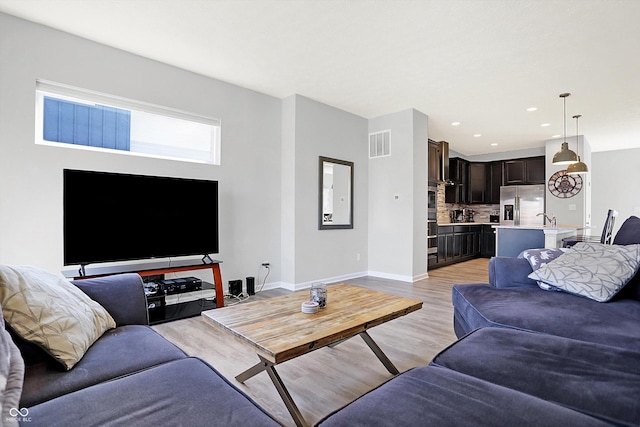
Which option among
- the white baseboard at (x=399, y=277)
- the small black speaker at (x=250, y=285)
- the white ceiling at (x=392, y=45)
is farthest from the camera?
the white baseboard at (x=399, y=277)

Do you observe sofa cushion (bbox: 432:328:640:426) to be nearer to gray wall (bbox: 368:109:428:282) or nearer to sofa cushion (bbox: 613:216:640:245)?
sofa cushion (bbox: 613:216:640:245)

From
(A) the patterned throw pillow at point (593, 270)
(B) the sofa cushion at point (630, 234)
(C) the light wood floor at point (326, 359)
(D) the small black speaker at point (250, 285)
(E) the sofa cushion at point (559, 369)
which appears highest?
(B) the sofa cushion at point (630, 234)

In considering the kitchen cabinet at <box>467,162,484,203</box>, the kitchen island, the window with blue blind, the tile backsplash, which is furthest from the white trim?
the kitchen cabinet at <box>467,162,484,203</box>

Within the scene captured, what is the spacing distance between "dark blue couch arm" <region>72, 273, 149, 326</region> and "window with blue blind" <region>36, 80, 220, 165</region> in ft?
6.58

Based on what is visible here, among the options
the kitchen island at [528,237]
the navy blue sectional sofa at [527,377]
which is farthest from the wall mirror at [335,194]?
the navy blue sectional sofa at [527,377]

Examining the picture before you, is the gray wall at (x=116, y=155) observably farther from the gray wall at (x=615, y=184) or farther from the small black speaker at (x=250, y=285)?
the gray wall at (x=615, y=184)

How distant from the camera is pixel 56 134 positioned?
10.2 feet

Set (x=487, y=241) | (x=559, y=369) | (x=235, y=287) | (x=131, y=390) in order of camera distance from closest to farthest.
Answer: (x=131, y=390) < (x=559, y=369) < (x=235, y=287) < (x=487, y=241)

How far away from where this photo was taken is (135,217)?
127 inches

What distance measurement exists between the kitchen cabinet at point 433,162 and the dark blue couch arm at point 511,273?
3.70 m

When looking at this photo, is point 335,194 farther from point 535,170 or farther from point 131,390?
point 535,170

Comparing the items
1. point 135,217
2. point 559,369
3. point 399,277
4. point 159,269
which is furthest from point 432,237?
point 559,369

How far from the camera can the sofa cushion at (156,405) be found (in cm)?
92

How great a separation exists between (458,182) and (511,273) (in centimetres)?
618
